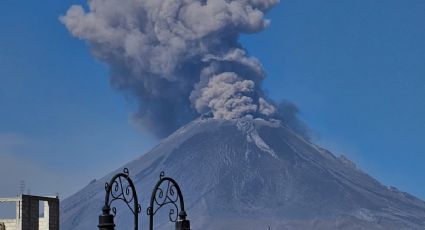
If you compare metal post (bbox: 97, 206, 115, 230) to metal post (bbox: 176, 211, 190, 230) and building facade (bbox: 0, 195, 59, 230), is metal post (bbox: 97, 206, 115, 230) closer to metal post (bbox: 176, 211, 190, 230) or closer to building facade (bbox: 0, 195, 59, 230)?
metal post (bbox: 176, 211, 190, 230)

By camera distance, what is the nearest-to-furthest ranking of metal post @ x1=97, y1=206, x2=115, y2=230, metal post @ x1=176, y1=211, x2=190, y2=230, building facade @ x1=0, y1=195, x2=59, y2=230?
1. metal post @ x1=97, y1=206, x2=115, y2=230
2. metal post @ x1=176, y1=211, x2=190, y2=230
3. building facade @ x1=0, y1=195, x2=59, y2=230

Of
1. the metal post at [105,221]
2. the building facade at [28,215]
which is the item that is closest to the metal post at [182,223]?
the metal post at [105,221]

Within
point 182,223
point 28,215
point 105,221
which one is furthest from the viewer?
point 28,215

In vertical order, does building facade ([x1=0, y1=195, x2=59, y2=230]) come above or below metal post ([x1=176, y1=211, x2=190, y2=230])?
above

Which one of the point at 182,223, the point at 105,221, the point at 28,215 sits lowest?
the point at 105,221

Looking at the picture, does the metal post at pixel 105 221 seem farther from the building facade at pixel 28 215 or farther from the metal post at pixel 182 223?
the building facade at pixel 28 215

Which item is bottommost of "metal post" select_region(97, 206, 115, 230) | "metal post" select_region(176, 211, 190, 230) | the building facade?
"metal post" select_region(97, 206, 115, 230)

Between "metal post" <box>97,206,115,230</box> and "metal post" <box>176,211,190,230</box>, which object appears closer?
"metal post" <box>97,206,115,230</box>

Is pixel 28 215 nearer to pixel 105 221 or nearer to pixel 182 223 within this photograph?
pixel 182 223

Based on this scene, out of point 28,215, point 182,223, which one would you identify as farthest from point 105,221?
point 28,215

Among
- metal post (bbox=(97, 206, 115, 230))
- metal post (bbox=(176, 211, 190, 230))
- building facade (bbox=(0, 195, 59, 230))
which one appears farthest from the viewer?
building facade (bbox=(0, 195, 59, 230))

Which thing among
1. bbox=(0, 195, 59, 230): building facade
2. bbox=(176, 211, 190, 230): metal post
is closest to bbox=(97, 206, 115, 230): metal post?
bbox=(176, 211, 190, 230): metal post
